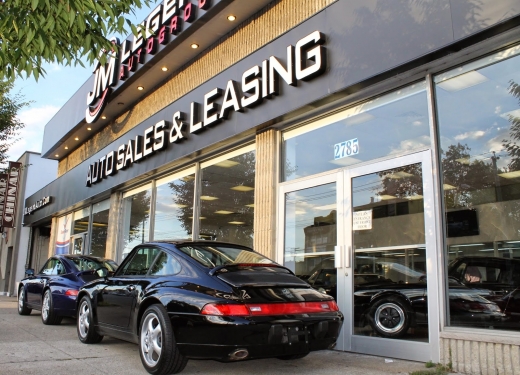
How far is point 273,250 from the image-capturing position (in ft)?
27.1

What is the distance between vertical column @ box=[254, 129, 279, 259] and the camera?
8.34m

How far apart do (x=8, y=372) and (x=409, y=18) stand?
6124 mm

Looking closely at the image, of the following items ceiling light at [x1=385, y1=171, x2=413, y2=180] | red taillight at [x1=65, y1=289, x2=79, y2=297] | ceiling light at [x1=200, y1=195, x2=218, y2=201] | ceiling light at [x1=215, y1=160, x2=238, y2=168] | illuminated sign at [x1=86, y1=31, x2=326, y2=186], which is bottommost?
red taillight at [x1=65, y1=289, x2=79, y2=297]

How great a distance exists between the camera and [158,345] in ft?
16.1

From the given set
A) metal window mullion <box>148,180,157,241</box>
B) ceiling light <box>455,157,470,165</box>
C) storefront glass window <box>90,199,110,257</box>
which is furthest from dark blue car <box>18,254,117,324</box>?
ceiling light <box>455,157,470,165</box>

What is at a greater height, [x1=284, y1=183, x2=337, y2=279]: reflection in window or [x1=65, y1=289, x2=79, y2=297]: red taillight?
[x1=284, y1=183, x2=337, y2=279]: reflection in window

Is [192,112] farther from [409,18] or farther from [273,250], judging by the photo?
[409,18]

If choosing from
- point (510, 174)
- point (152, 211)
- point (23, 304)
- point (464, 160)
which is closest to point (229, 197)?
point (152, 211)

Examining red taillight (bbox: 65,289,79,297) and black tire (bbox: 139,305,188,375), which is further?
red taillight (bbox: 65,289,79,297)

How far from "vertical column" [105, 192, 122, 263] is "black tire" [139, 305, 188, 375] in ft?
33.4

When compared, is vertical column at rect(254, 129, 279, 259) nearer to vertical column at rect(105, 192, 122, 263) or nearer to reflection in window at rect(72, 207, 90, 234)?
vertical column at rect(105, 192, 122, 263)

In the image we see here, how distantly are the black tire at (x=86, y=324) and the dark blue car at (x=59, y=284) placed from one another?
5.79 ft

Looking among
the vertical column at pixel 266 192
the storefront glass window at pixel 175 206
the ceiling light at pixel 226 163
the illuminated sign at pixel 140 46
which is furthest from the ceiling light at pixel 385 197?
the storefront glass window at pixel 175 206

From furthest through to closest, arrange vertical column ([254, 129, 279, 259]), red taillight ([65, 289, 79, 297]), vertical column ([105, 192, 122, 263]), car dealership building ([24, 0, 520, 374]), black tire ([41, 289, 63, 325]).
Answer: vertical column ([105, 192, 122, 263]), black tire ([41, 289, 63, 325]), red taillight ([65, 289, 79, 297]), vertical column ([254, 129, 279, 259]), car dealership building ([24, 0, 520, 374])
